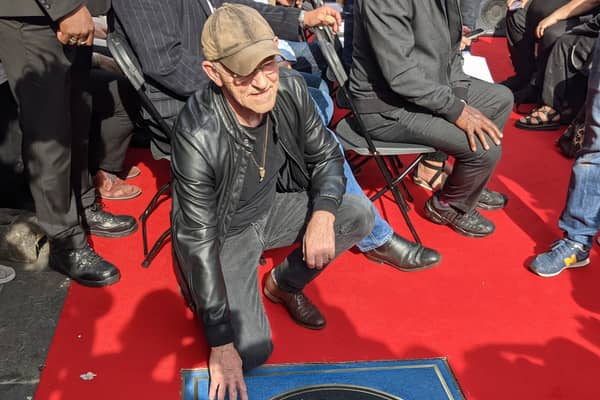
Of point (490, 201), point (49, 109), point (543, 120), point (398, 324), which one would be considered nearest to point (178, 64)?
point (49, 109)

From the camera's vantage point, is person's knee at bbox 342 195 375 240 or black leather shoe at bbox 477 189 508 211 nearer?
person's knee at bbox 342 195 375 240

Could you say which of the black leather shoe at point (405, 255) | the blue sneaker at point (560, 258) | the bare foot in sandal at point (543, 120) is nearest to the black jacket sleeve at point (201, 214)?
the black leather shoe at point (405, 255)

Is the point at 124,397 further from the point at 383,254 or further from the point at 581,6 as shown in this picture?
the point at 581,6

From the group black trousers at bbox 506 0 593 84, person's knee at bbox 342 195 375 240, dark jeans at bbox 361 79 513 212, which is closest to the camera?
person's knee at bbox 342 195 375 240

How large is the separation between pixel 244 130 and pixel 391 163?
2411mm

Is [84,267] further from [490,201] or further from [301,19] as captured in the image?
[490,201]

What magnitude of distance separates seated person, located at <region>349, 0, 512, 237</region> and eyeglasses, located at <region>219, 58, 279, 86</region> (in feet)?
3.59

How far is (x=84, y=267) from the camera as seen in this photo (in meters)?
3.27

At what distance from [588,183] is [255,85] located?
215cm

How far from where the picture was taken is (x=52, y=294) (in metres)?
3.20

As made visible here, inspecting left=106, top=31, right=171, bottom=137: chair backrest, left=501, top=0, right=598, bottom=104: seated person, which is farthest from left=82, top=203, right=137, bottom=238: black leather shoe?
left=501, top=0, right=598, bottom=104: seated person

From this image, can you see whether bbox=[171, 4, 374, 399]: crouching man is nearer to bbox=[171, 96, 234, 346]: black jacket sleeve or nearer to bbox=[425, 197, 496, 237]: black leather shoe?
bbox=[171, 96, 234, 346]: black jacket sleeve

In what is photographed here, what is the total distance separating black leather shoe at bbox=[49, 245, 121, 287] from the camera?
3.26 m

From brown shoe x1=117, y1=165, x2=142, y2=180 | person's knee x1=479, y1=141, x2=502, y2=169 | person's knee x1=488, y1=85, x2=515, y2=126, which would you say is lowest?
brown shoe x1=117, y1=165, x2=142, y2=180
